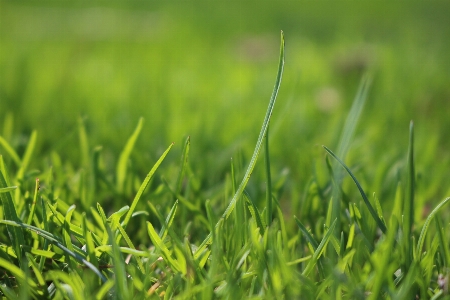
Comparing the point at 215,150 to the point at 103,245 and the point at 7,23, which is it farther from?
the point at 7,23

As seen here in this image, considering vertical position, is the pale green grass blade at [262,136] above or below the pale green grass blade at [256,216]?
above

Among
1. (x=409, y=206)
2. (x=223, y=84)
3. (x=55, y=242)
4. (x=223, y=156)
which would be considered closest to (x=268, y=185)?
(x=409, y=206)

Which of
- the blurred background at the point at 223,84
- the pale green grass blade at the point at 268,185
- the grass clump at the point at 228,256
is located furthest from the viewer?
the blurred background at the point at 223,84

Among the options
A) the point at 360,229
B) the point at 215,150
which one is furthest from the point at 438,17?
the point at 360,229

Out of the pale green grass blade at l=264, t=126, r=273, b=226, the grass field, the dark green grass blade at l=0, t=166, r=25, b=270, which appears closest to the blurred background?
the grass field

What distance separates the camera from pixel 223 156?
1254 millimetres

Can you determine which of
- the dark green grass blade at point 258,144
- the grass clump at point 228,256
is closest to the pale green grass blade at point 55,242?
the grass clump at point 228,256

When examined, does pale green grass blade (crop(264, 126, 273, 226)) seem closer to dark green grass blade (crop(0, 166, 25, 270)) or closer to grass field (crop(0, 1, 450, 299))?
grass field (crop(0, 1, 450, 299))

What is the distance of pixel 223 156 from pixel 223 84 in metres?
0.80

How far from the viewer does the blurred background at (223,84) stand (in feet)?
4.30

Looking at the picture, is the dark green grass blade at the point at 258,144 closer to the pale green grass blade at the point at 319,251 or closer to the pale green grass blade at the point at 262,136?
the pale green grass blade at the point at 262,136

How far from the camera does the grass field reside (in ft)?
2.25

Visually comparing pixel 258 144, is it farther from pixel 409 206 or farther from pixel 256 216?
pixel 409 206

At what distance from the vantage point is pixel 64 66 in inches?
83.0
